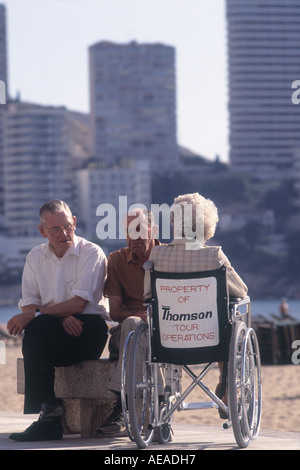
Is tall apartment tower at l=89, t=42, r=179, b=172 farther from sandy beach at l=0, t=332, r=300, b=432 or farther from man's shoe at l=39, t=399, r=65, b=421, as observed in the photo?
man's shoe at l=39, t=399, r=65, b=421

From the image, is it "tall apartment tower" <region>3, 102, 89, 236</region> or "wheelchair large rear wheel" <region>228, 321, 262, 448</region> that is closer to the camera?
"wheelchair large rear wheel" <region>228, 321, 262, 448</region>

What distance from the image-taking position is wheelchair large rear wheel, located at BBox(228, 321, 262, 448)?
12.5ft

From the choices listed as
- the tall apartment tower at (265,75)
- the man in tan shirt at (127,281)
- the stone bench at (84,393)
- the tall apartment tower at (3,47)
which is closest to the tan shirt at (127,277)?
the man in tan shirt at (127,281)

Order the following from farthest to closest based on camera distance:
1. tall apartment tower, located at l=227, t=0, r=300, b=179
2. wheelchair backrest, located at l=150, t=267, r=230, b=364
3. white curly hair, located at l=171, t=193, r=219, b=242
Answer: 1. tall apartment tower, located at l=227, t=0, r=300, b=179
2. white curly hair, located at l=171, t=193, r=219, b=242
3. wheelchair backrest, located at l=150, t=267, r=230, b=364

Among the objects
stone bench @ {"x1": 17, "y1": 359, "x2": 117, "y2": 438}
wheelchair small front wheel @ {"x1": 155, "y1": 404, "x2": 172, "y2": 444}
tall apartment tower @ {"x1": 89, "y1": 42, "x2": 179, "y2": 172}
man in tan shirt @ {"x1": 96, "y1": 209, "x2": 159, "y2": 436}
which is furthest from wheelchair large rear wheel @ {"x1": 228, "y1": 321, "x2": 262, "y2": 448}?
tall apartment tower @ {"x1": 89, "y1": 42, "x2": 179, "y2": 172}

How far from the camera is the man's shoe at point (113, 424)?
4398 mm

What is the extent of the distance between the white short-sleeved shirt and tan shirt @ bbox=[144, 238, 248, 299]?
1.71ft

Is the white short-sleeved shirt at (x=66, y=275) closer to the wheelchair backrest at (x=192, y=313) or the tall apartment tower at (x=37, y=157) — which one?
the wheelchair backrest at (x=192, y=313)

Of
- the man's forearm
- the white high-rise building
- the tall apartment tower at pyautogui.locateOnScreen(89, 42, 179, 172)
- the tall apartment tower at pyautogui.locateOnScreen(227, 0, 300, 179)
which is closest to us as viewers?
the man's forearm

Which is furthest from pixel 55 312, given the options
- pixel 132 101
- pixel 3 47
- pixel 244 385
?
pixel 3 47

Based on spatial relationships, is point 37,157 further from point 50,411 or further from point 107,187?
point 50,411

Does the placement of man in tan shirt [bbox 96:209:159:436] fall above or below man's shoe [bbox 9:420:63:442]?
above

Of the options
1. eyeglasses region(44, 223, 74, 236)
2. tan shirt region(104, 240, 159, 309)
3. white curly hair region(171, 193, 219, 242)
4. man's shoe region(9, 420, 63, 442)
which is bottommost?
man's shoe region(9, 420, 63, 442)

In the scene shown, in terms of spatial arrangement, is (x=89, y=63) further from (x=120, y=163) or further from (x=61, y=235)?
(x=61, y=235)
